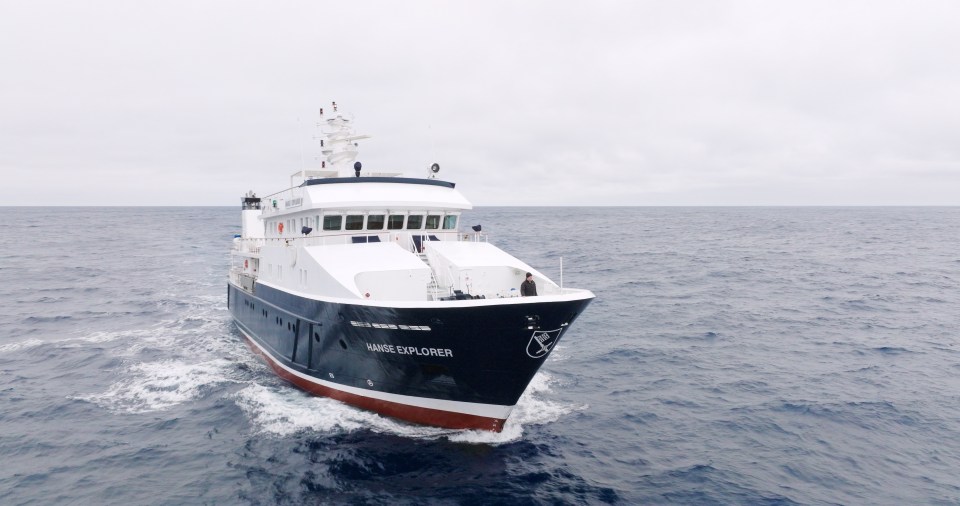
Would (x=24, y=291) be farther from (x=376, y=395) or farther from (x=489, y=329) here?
(x=489, y=329)

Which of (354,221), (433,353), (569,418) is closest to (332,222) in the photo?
(354,221)

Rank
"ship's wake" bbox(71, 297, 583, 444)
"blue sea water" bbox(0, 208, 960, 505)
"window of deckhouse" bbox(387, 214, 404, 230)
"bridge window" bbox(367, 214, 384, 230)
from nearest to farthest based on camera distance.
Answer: "blue sea water" bbox(0, 208, 960, 505), "ship's wake" bbox(71, 297, 583, 444), "bridge window" bbox(367, 214, 384, 230), "window of deckhouse" bbox(387, 214, 404, 230)

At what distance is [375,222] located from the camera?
2047cm

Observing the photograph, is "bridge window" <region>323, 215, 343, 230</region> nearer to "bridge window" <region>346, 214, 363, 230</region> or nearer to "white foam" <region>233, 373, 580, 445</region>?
"bridge window" <region>346, 214, 363, 230</region>

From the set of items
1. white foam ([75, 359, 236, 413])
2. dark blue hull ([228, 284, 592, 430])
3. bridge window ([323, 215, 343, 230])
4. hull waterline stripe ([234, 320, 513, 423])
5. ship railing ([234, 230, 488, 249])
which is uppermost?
bridge window ([323, 215, 343, 230])

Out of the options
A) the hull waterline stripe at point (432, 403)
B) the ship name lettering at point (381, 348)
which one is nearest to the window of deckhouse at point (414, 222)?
the ship name lettering at point (381, 348)

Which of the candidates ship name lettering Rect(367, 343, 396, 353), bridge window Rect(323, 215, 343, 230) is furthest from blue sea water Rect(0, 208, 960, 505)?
bridge window Rect(323, 215, 343, 230)

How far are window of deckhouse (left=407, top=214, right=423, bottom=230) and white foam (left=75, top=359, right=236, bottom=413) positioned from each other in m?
9.81

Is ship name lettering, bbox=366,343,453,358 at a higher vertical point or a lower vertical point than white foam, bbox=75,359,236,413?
higher

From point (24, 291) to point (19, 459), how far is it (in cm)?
3442

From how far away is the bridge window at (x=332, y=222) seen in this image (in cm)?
1986

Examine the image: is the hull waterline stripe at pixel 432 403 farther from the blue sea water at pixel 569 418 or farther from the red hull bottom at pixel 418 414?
the blue sea water at pixel 569 418

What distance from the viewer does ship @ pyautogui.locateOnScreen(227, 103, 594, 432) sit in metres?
14.0

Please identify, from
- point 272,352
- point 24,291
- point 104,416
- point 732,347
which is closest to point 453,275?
point 272,352
